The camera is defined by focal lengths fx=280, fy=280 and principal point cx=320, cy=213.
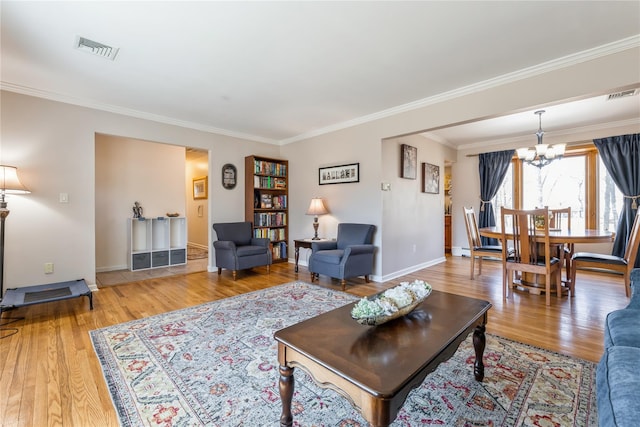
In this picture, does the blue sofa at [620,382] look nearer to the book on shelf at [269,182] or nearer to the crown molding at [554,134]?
the book on shelf at [269,182]

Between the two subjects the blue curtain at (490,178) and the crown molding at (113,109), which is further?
the blue curtain at (490,178)

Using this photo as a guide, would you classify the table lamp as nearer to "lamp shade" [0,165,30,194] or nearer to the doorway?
the doorway

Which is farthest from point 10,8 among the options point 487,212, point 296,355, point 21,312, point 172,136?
point 487,212

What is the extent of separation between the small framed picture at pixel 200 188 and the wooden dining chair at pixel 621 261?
740cm

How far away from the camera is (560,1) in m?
1.92

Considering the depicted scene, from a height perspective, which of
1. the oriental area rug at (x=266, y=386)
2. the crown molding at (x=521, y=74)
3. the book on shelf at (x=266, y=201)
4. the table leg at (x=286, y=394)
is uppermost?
the crown molding at (x=521, y=74)

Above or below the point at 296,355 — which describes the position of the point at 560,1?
above

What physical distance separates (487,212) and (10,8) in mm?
7199

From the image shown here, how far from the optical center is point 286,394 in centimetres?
133

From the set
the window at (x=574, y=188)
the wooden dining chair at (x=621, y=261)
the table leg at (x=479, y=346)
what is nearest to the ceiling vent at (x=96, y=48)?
the table leg at (x=479, y=346)

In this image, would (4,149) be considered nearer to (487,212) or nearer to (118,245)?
(118,245)

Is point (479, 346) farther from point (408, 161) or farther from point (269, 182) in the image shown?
point (269, 182)

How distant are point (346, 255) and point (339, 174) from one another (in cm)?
156

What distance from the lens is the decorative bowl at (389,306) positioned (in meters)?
1.36
